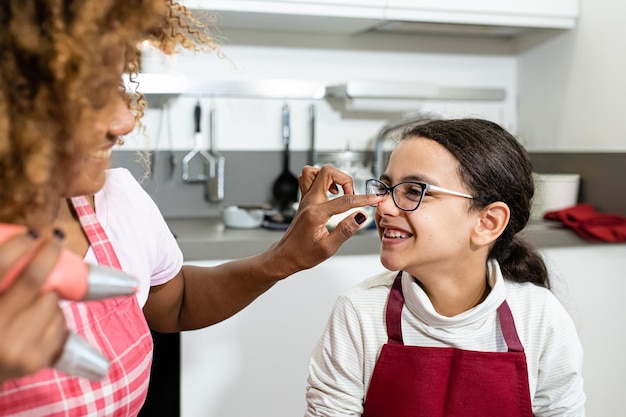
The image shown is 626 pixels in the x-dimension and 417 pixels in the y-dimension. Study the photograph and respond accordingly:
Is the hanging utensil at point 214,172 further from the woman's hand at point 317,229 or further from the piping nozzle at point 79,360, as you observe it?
the piping nozzle at point 79,360

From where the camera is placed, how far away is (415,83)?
89.3 inches

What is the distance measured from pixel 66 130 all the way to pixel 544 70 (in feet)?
7.33

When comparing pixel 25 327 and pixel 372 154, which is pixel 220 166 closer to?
pixel 372 154

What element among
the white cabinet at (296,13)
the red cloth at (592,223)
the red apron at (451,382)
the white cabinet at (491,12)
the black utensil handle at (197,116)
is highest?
the white cabinet at (491,12)

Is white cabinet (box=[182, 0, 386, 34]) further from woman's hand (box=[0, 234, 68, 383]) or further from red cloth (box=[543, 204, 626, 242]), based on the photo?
woman's hand (box=[0, 234, 68, 383])

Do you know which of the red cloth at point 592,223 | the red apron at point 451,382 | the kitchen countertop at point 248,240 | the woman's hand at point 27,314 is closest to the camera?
the woman's hand at point 27,314

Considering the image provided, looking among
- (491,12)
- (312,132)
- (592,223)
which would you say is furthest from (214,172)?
(592,223)

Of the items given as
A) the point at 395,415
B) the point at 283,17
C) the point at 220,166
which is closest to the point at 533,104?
the point at 283,17

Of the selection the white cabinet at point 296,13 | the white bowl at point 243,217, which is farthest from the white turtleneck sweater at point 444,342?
the white cabinet at point 296,13

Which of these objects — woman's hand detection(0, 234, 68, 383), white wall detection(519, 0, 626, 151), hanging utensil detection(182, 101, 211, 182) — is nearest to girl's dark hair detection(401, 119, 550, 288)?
woman's hand detection(0, 234, 68, 383)

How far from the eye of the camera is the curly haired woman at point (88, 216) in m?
0.49

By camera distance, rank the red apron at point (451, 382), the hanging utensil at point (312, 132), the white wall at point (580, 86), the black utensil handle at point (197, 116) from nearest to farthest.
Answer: the red apron at point (451, 382)
the white wall at point (580, 86)
the black utensil handle at point (197, 116)
the hanging utensil at point (312, 132)

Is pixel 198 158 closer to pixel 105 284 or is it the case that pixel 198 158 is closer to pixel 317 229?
pixel 317 229

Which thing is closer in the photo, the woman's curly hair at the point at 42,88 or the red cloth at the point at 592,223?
the woman's curly hair at the point at 42,88
